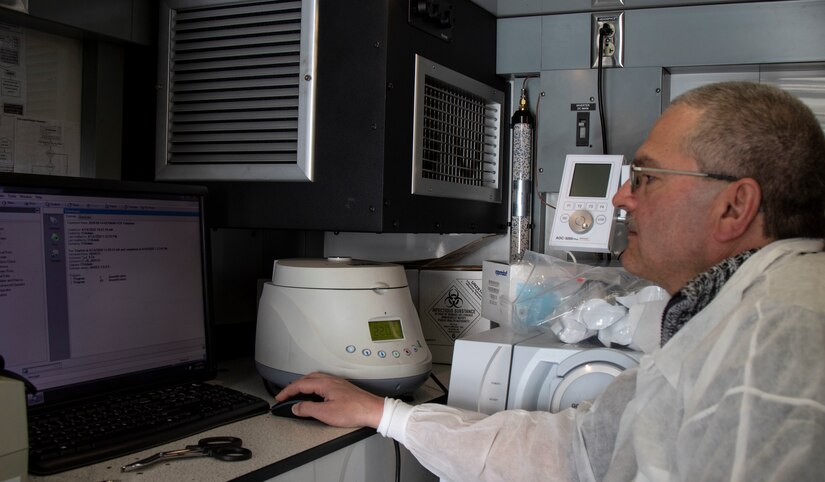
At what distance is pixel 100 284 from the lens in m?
1.22

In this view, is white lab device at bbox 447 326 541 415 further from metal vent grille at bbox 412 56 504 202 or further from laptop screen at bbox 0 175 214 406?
laptop screen at bbox 0 175 214 406

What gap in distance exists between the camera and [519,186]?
1938mm

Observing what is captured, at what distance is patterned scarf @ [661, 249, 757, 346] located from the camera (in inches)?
36.6

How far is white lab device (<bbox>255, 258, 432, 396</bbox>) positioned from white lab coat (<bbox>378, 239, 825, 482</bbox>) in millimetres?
376

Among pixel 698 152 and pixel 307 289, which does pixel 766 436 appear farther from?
pixel 307 289

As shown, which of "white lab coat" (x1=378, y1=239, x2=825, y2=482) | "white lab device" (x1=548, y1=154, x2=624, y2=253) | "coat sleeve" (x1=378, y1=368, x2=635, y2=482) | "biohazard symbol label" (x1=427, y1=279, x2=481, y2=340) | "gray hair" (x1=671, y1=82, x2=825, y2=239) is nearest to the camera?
"white lab coat" (x1=378, y1=239, x2=825, y2=482)

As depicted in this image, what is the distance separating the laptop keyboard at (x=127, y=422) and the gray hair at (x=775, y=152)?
32.9 inches

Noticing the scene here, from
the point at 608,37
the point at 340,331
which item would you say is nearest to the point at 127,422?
the point at 340,331

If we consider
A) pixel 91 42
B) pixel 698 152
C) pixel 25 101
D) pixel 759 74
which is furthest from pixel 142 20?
pixel 759 74

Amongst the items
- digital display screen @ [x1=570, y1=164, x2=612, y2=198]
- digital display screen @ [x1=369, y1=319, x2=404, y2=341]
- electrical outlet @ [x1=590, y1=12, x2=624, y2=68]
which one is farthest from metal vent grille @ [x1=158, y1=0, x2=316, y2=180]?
electrical outlet @ [x1=590, y1=12, x2=624, y2=68]

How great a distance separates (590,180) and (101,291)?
3.16ft

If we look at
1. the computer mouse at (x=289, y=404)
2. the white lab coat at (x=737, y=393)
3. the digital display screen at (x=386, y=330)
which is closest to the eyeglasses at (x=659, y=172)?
the white lab coat at (x=737, y=393)

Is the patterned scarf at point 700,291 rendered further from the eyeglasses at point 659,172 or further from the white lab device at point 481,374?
the white lab device at point 481,374

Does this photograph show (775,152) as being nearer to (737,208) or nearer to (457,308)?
(737,208)
